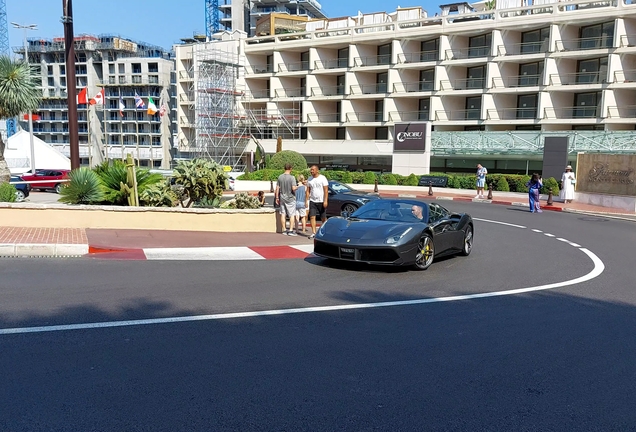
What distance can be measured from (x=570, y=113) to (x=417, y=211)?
39.6 m

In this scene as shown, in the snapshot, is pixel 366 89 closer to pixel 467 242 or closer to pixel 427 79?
pixel 427 79

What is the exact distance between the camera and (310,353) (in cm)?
548

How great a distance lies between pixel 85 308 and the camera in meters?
6.85

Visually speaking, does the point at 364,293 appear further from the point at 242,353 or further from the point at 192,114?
the point at 192,114

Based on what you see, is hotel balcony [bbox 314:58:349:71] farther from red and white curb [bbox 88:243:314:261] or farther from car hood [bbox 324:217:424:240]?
car hood [bbox 324:217:424:240]

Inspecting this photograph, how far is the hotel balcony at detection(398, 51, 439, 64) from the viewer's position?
50.7m

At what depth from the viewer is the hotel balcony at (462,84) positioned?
48406 mm

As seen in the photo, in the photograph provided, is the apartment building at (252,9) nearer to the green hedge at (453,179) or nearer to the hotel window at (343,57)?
the hotel window at (343,57)

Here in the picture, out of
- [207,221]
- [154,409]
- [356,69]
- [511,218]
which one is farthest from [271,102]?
[154,409]

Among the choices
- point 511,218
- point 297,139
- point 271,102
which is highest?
point 271,102

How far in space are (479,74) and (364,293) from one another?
4500cm

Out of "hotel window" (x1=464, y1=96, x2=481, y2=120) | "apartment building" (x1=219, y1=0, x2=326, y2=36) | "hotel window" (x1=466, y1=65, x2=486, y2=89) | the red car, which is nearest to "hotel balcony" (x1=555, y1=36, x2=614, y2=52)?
"hotel window" (x1=466, y1=65, x2=486, y2=89)

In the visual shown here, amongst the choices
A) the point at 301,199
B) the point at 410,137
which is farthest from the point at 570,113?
the point at 301,199

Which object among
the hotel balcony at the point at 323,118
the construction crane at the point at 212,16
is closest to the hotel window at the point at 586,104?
the hotel balcony at the point at 323,118
